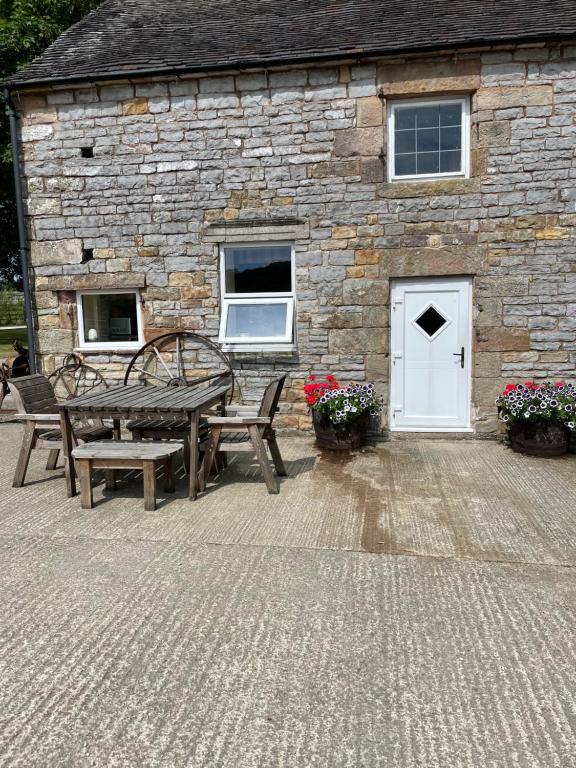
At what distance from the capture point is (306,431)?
7043mm

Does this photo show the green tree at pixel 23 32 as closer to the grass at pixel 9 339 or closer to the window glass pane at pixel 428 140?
the grass at pixel 9 339

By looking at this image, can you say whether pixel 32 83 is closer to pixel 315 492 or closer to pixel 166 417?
pixel 166 417

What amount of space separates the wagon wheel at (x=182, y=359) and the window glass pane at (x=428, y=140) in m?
3.47

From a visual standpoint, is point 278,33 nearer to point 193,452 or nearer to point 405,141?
point 405,141

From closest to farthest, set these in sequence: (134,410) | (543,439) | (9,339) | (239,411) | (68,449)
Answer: (134,410) < (68,449) < (239,411) < (543,439) < (9,339)

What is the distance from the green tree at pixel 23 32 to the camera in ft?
36.4

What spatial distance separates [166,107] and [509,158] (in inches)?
164

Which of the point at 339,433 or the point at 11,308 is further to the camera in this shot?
the point at 11,308

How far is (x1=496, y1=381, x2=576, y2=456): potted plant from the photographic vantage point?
230 inches

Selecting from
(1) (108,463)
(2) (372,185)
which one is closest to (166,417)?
(1) (108,463)

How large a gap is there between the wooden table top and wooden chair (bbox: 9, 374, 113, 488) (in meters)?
0.38

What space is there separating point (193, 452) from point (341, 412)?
79.5 inches

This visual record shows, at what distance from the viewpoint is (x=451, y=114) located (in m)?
6.58

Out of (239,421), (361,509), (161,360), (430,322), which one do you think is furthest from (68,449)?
(430,322)
